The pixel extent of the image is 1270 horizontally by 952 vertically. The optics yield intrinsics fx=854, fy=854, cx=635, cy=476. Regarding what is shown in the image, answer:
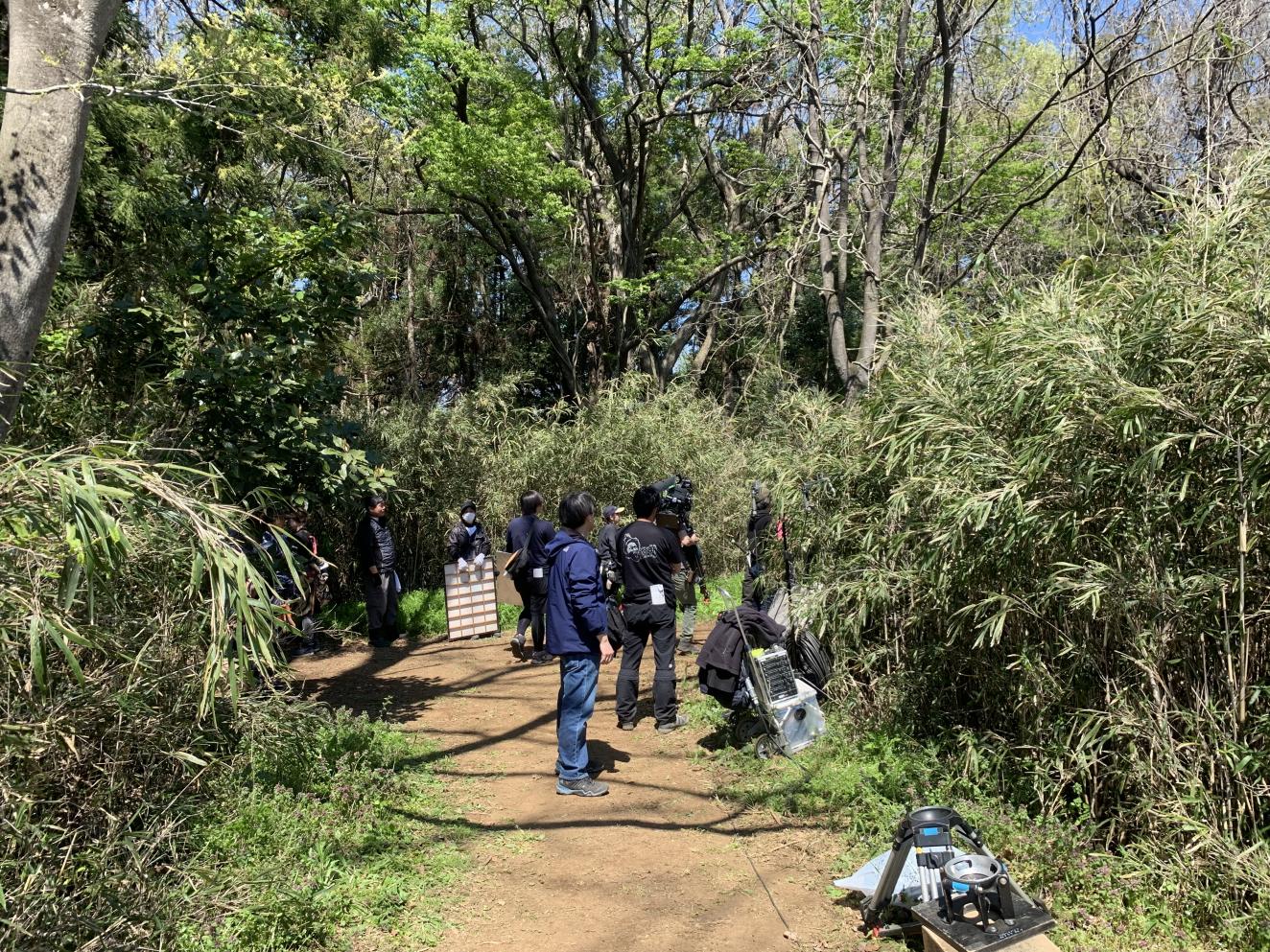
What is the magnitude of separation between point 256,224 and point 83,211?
213 centimetres

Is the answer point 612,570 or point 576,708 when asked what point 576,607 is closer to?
point 576,708

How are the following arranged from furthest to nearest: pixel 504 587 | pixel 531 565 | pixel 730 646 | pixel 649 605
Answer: pixel 504 587 < pixel 531 565 < pixel 649 605 < pixel 730 646

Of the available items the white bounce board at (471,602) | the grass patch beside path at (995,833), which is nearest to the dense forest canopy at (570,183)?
the white bounce board at (471,602)

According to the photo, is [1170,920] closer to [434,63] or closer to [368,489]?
[368,489]

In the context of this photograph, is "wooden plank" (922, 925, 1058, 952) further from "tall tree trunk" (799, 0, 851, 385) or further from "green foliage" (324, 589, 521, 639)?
"green foliage" (324, 589, 521, 639)

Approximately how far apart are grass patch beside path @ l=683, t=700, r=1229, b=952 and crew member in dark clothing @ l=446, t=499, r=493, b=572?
4779 mm

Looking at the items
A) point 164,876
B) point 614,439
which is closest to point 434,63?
point 614,439

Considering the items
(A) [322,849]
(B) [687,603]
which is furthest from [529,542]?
(A) [322,849]

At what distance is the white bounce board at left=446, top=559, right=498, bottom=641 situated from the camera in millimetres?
9688

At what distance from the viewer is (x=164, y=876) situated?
3438 mm

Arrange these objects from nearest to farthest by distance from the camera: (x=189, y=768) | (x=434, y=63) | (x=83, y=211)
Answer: (x=189, y=768) < (x=83, y=211) < (x=434, y=63)

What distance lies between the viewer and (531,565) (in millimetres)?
8203

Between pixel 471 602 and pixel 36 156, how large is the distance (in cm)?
670

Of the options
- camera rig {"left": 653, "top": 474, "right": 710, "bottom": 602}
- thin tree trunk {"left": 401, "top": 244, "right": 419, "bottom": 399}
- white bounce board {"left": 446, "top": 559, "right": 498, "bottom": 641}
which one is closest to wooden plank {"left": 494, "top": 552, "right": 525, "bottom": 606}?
white bounce board {"left": 446, "top": 559, "right": 498, "bottom": 641}
